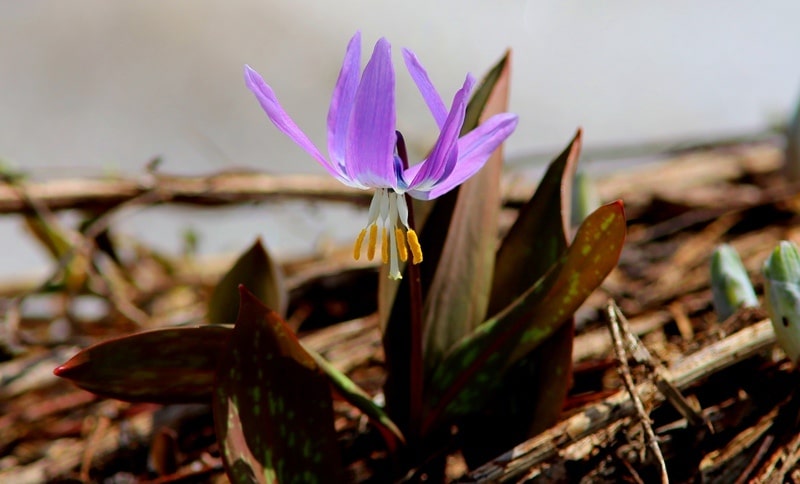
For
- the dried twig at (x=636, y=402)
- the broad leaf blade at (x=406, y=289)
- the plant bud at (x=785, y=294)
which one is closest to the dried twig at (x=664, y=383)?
the dried twig at (x=636, y=402)

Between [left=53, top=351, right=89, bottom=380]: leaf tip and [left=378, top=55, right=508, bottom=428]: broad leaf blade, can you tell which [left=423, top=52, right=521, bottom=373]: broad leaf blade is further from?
[left=53, top=351, right=89, bottom=380]: leaf tip

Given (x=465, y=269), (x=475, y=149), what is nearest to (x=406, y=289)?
(x=465, y=269)

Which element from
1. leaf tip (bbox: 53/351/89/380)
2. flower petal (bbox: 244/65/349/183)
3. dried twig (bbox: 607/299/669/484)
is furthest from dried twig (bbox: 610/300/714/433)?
leaf tip (bbox: 53/351/89/380)

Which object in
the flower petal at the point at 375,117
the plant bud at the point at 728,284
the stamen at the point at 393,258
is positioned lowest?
the plant bud at the point at 728,284

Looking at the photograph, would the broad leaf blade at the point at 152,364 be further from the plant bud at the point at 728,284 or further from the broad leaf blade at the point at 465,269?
the plant bud at the point at 728,284

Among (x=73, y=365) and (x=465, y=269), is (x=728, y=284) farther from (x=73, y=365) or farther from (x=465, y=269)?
(x=73, y=365)

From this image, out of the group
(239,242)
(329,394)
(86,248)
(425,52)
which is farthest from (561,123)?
(329,394)
